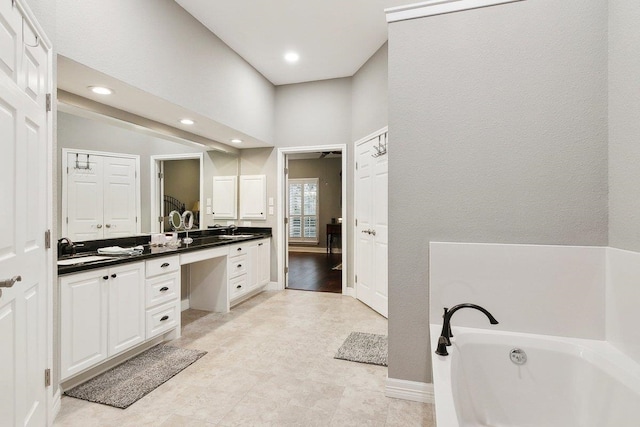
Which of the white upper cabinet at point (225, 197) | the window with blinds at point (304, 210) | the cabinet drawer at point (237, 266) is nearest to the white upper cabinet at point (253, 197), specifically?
the white upper cabinet at point (225, 197)

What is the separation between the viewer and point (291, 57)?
4.05 metres

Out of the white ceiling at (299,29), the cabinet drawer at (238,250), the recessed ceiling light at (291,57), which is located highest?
the recessed ceiling light at (291,57)

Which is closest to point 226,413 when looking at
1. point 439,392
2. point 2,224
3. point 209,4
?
point 439,392

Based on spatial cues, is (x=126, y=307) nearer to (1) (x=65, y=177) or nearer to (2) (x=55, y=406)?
(2) (x=55, y=406)

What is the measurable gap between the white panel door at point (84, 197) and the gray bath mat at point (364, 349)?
7.67ft

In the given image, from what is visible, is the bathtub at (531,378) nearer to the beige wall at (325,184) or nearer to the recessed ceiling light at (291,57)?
the recessed ceiling light at (291,57)

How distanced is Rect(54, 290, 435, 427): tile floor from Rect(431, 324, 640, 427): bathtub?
366 mm

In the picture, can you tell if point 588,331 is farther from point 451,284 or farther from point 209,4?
point 209,4

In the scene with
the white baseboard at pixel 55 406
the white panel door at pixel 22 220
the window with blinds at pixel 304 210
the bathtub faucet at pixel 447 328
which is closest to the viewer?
the white panel door at pixel 22 220

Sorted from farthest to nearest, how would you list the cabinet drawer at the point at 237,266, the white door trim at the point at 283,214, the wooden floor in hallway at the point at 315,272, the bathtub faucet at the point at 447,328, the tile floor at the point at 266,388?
the wooden floor in hallway at the point at 315,272
the white door trim at the point at 283,214
the cabinet drawer at the point at 237,266
the tile floor at the point at 266,388
the bathtub faucet at the point at 447,328

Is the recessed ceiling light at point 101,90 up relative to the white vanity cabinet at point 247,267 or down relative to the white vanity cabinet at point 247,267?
up

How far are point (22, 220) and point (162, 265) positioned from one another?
145 centimetres

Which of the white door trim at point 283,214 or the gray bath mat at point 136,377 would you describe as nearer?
the gray bath mat at point 136,377

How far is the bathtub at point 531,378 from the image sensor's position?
149cm
